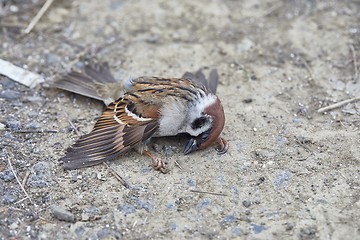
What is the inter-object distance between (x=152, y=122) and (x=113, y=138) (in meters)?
0.37

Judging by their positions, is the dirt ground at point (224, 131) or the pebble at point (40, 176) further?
the pebble at point (40, 176)

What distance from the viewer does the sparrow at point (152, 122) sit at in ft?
15.7

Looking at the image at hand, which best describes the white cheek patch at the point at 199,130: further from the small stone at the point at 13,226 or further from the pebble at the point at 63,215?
the small stone at the point at 13,226

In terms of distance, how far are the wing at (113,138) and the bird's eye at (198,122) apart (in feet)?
1.03

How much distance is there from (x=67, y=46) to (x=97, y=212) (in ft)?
8.43

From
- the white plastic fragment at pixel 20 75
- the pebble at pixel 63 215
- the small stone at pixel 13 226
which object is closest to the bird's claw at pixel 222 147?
the pebble at pixel 63 215

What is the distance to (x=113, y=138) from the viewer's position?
4871 millimetres

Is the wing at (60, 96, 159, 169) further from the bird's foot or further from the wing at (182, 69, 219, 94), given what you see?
the wing at (182, 69, 219, 94)

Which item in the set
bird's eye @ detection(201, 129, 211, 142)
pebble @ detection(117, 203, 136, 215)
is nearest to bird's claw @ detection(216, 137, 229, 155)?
bird's eye @ detection(201, 129, 211, 142)

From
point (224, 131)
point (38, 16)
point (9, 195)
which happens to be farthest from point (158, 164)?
point (38, 16)

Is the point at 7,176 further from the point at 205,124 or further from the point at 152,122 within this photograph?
the point at 205,124

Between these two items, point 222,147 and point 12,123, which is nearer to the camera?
point 222,147

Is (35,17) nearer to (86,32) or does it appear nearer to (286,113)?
(86,32)

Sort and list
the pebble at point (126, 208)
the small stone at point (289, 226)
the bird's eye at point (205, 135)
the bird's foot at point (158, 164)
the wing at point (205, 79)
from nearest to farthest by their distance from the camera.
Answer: the small stone at point (289, 226) → the pebble at point (126, 208) → the bird's foot at point (158, 164) → the bird's eye at point (205, 135) → the wing at point (205, 79)
